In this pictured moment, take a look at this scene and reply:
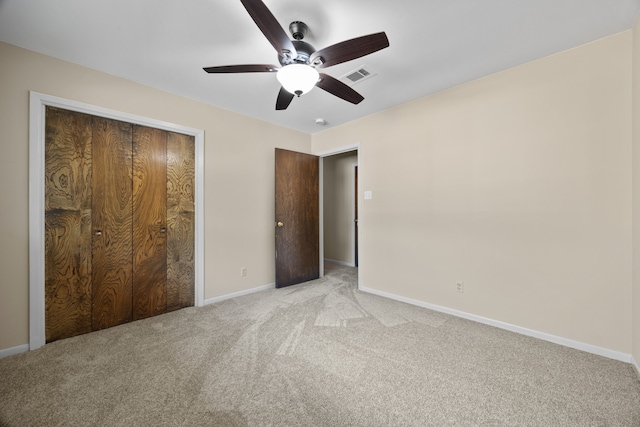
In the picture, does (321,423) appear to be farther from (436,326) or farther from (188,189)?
(188,189)

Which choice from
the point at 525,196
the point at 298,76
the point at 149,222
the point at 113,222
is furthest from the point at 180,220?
the point at 525,196

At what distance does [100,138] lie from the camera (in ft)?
8.24

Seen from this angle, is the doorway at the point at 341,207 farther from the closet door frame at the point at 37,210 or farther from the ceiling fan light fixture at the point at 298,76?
the closet door frame at the point at 37,210

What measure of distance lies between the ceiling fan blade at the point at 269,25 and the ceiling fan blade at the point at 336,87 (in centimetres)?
35

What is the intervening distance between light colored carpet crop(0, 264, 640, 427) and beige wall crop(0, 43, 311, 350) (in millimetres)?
709

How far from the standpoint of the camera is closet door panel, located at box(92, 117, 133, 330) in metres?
2.49

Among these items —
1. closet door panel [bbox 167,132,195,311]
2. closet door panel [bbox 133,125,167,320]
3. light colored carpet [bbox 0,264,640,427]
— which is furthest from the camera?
closet door panel [bbox 167,132,195,311]

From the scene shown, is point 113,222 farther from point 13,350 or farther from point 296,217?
point 296,217

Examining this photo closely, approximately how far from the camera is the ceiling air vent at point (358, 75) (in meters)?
2.44

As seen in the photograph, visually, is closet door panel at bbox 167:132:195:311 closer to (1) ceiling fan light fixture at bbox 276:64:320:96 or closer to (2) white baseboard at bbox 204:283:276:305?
(2) white baseboard at bbox 204:283:276:305

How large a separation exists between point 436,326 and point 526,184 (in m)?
1.64

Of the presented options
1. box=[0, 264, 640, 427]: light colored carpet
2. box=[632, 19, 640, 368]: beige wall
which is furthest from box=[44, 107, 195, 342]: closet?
box=[632, 19, 640, 368]: beige wall

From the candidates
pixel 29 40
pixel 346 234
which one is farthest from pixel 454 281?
pixel 29 40

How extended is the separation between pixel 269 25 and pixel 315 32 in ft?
2.02
